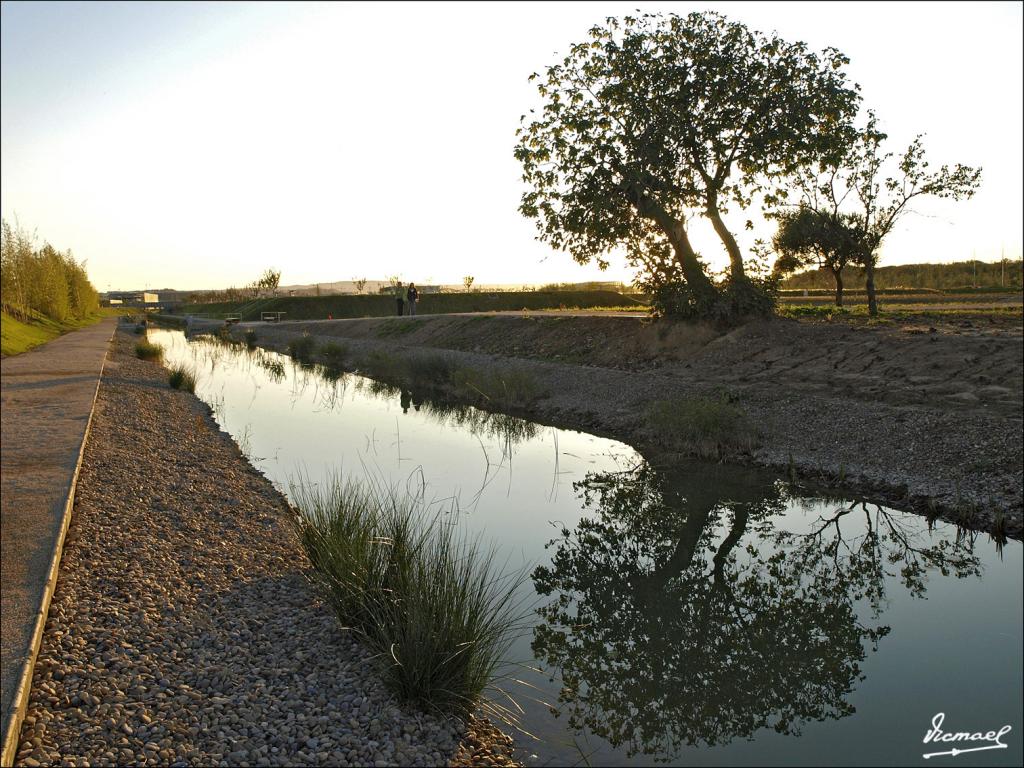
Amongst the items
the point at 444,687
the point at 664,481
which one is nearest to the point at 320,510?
the point at 444,687

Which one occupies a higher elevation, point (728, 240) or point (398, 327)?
point (728, 240)

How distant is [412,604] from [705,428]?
863 centimetres

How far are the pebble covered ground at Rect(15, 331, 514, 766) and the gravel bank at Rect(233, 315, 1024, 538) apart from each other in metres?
7.34

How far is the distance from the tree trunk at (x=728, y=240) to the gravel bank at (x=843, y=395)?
2.06 meters

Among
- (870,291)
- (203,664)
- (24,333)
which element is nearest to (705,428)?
(203,664)

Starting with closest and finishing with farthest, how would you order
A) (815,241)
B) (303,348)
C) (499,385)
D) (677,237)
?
(499,385) → (677,237) → (815,241) → (303,348)

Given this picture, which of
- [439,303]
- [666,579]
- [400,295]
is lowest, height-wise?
[666,579]

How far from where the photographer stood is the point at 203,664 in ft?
15.7

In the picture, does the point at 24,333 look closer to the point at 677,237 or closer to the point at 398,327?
the point at 398,327

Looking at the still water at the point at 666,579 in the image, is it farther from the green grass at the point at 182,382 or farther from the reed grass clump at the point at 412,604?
the green grass at the point at 182,382

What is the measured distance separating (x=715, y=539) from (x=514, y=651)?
380 centimetres

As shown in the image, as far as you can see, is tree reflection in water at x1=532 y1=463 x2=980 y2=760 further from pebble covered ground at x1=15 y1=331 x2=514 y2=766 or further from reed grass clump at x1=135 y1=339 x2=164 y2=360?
reed grass clump at x1=135 y1=339 x2=164 y2=360

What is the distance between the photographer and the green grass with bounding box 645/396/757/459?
12258mm

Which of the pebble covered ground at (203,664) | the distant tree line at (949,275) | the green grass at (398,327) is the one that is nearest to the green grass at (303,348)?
the green grass at (398,327)
